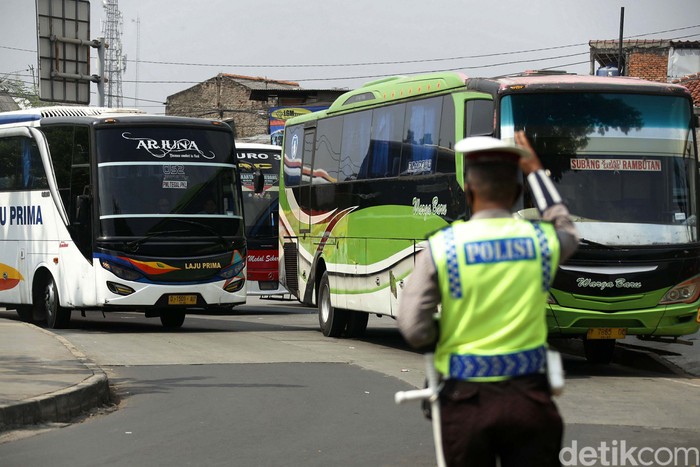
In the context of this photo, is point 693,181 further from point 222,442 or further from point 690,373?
point 222,442

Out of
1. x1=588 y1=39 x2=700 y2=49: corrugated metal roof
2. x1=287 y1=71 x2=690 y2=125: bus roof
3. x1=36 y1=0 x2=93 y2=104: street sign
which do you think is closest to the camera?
x1=287 y1=71 x2=690 y2=125: bus roof

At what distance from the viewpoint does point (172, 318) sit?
2150 cm

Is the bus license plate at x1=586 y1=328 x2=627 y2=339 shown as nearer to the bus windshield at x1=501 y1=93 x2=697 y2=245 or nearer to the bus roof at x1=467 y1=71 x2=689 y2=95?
the bus windshield at x1=501 y1=93 x2=697 y2=245

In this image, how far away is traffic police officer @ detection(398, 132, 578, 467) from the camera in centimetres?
414

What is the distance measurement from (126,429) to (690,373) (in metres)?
8.00

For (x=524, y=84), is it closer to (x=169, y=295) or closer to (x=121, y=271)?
(x=169, y=295)

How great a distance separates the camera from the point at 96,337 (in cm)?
1834

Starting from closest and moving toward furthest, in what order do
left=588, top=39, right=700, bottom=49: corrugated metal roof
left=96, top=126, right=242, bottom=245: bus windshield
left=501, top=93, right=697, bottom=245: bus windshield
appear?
1. left=501, top=93, right=697, bottom=245: bus windshield
2. left=96, top=126, right=242, bottom=245: bus windshield
3. left=588, top=39, right=700, bottom=49: corrugated metal roof

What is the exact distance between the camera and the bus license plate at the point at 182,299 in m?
19.2

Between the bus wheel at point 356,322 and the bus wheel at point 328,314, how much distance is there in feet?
0.27

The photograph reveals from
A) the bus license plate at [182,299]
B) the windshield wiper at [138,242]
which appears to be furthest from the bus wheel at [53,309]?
the bus license plate at [182,299]

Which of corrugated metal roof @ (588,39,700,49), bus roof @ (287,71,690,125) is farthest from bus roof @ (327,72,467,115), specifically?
corrugated metal roof @ (588,39,700,49)

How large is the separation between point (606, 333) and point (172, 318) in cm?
949

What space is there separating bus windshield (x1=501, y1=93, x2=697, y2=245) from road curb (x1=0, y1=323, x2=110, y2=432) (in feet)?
17.8
